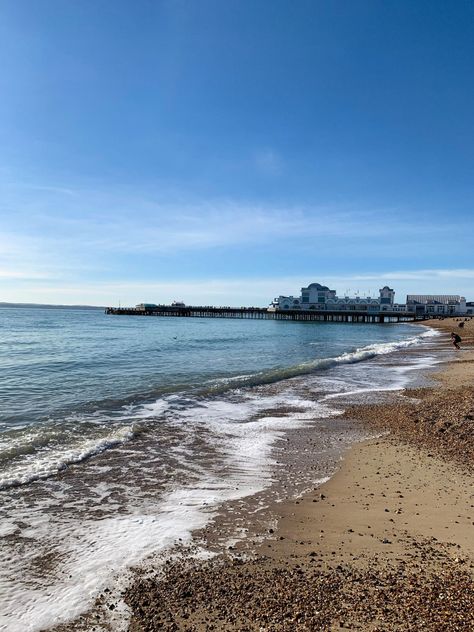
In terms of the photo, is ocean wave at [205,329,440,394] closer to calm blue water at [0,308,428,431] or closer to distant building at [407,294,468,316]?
calm blue water at [0,308,428,431]

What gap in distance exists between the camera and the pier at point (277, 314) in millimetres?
111375

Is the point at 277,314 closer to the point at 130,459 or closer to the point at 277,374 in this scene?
the point at 277,374

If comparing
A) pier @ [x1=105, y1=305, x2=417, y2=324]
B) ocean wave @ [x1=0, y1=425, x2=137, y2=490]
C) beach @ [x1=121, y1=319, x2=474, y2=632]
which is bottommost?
ocean wave @ [x1=0, y1=425, x2=137, y2=490]

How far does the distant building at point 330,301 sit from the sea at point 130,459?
115018 millimetres

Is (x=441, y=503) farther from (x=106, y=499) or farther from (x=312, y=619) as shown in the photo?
(x=106, y=499)

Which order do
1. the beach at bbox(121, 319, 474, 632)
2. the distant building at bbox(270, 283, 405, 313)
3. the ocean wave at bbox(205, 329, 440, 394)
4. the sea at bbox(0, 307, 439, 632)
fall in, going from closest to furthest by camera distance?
the beach at bbox(121, 319, 474, 632) → the sea at bbox(0, 307, 439, 632) → the ocean wave at bbox(205, 329, 440, 394) → the distant building at bbox(270, 283, 405, 313)

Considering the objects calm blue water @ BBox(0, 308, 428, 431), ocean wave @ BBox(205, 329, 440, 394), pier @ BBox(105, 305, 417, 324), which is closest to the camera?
calm blue water @ BBox(0, 308, 428, 431)

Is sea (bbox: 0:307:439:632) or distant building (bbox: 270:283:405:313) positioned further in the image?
distant building (bbox: 270:283:405:313)

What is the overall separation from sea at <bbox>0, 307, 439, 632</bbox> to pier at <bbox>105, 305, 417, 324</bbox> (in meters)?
92.2

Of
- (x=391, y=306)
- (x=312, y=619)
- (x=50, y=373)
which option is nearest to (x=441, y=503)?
(x=312, y=619)

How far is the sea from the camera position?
200 inches

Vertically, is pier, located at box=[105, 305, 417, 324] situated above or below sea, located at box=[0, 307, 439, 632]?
above

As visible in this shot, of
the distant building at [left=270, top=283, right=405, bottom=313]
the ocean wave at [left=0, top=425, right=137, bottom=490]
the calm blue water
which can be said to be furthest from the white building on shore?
the ocean wave at [left=0, top=425, right=137, bottom=490]

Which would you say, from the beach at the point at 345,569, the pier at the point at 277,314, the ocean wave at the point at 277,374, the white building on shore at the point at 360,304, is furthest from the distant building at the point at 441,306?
the beach at the point at 345,569
